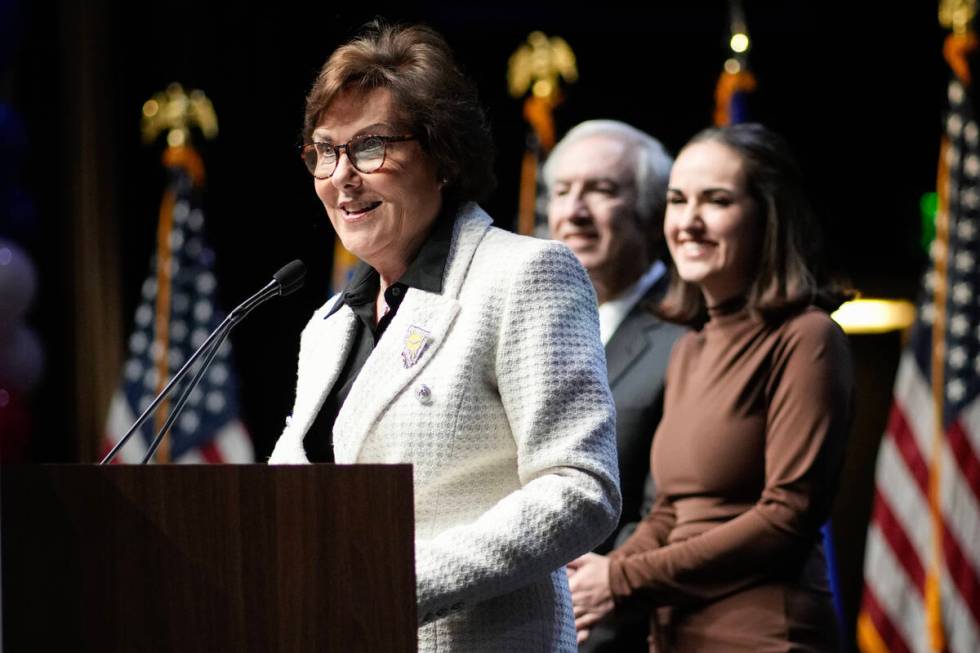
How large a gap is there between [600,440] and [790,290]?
1005 millimetres

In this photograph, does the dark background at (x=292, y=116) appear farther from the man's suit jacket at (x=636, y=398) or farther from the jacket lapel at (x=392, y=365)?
the jacket lapel at (x=392, y=365)

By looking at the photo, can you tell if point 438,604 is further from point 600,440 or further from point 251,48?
point 251,48

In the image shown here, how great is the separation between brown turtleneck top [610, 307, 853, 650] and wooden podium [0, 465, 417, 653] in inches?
43.3

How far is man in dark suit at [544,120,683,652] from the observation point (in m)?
2.83

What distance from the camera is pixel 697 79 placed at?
19.2ft

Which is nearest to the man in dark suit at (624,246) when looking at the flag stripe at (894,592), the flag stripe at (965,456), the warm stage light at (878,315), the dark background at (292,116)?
the flag stripe at (965,456)

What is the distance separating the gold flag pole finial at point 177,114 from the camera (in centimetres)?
573

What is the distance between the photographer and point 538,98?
519cm

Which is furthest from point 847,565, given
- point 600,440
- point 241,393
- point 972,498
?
point 600,440

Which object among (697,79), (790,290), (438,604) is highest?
(697,79)

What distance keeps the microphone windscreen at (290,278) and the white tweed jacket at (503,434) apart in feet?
0.66

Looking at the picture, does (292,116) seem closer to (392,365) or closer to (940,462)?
(940,462)

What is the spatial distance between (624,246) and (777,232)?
1.83ft

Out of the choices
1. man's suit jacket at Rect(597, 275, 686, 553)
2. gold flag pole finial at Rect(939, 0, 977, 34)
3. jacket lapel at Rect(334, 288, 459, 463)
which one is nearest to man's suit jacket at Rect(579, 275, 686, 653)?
man's suit jacket at Rect(597, 275, 686, 553)
